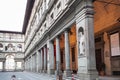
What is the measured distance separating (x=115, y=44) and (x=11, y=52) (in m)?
60.7

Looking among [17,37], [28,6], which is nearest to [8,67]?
[17,37]

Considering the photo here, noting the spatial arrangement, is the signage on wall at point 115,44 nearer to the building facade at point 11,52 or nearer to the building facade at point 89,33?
the building facade at point 89,33

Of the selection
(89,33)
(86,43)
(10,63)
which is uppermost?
(89,33)

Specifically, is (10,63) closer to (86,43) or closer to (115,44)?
(115,44)

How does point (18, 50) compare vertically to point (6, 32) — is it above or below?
below

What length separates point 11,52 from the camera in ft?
250

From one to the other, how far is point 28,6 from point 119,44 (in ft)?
122

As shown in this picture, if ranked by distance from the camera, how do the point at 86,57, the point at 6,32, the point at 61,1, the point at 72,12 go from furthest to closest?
the point at 6,32
the point at 61,1
the point at 72,12
the point at 86,57

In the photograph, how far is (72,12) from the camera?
17750 millimetres

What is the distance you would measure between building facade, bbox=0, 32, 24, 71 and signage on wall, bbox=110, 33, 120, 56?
58.4 meters

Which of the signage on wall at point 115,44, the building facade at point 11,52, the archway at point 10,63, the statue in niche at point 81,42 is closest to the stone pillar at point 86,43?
the statue in niche at point 81,42

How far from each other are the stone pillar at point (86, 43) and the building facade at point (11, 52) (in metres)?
62.0

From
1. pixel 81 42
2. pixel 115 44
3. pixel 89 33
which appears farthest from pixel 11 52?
pixel 89 33

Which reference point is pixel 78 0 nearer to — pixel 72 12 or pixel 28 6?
pixel 72 12
